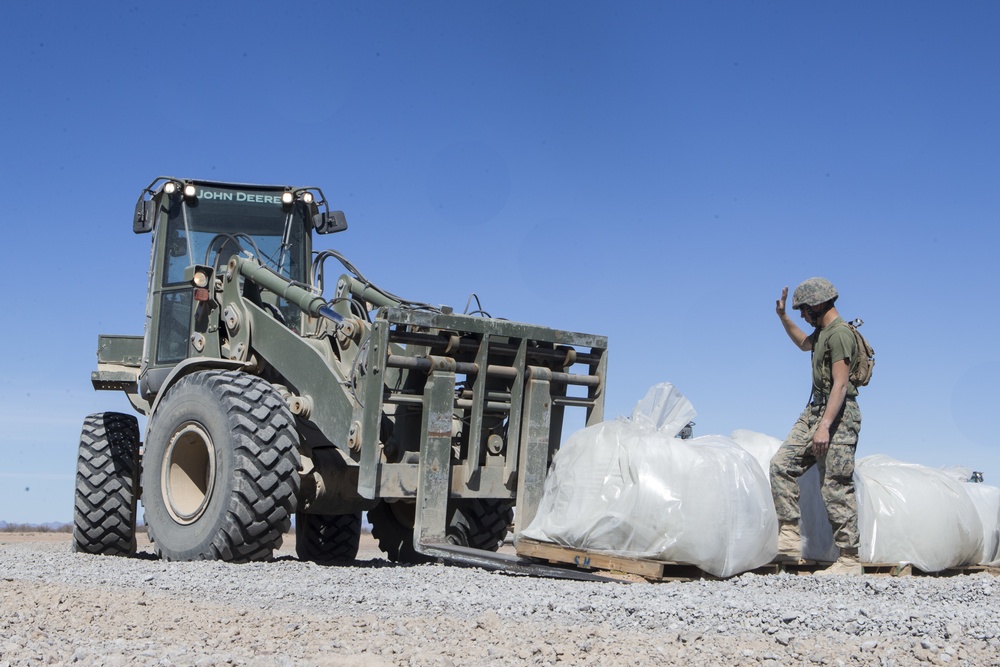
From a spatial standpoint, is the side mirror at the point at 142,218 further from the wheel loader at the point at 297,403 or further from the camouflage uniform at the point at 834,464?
the camouflage uniform at the point at 834,464

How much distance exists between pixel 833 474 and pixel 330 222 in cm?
496

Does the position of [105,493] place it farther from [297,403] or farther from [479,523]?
[479,523]

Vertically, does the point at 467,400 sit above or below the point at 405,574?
above

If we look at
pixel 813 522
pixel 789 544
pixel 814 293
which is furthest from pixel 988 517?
pixel 814 293

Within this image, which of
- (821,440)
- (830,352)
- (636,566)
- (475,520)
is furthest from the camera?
(475,520)

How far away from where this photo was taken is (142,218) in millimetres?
9680

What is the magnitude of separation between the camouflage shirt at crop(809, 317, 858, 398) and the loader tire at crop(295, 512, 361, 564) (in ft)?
15.2

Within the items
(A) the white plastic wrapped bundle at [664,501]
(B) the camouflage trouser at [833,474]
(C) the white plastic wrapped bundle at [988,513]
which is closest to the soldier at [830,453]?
(B) the camouflage trouser at [833,474]

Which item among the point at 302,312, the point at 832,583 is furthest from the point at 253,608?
the point at 302,312

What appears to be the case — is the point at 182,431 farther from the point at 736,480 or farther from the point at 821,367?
the point at 821,367

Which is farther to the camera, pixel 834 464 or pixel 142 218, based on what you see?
pixel 142 218

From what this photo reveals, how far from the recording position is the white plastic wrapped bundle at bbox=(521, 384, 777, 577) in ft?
21.7

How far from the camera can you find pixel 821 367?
25.1ft

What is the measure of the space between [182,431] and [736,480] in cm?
406
